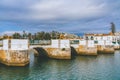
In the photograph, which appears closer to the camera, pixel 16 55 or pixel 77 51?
pixel 16 55

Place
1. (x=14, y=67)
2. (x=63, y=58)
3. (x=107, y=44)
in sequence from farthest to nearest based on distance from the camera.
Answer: (x=107, y=44)
(x=63, y=58)
(x=14, y=67)

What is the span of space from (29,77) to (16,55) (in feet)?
33.8

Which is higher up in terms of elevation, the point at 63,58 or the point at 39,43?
the point at 39,43

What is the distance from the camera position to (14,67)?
48.3m

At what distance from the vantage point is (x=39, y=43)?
224 ft

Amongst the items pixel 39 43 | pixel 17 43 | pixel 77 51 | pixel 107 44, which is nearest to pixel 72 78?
pixel 17 43

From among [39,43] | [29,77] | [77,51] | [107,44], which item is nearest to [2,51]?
[29,77]

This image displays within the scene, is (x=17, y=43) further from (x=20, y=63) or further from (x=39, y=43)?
(x=39, y=43)

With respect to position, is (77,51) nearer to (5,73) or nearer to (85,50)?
(85,50)

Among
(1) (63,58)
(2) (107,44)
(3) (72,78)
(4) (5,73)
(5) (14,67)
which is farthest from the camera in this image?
(2) (107,44)

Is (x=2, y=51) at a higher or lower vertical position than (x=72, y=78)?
higher

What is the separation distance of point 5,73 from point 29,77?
589 cm

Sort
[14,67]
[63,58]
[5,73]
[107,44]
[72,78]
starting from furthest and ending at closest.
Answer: [107,44]
[63,58]
[14,67]
[5,73]
[72,78]

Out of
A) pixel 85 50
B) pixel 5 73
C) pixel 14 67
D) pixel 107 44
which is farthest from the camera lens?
pixel 107 44
